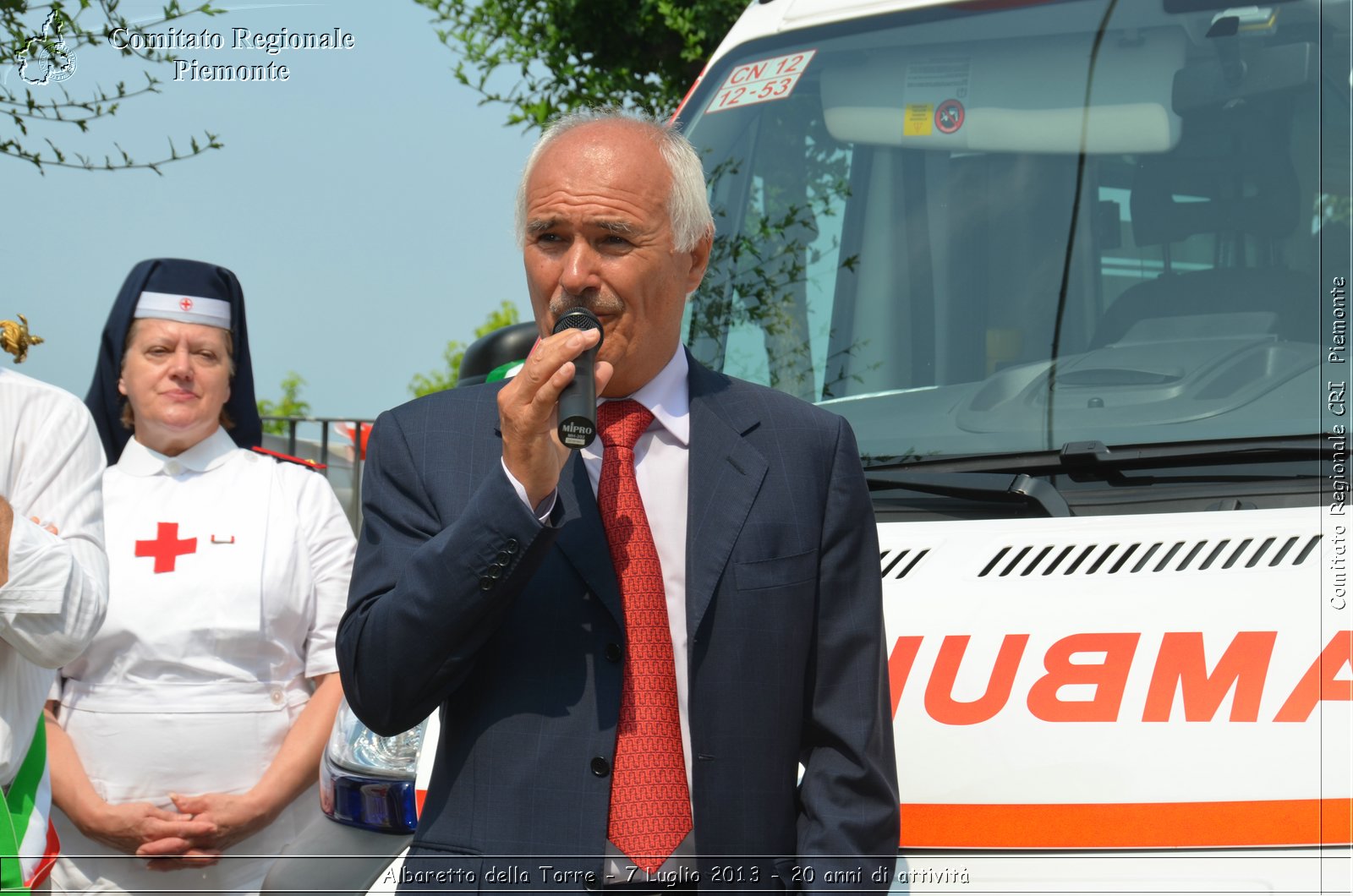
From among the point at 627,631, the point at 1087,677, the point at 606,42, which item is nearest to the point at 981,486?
the point at 1087,677

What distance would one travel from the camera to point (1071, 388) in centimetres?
302

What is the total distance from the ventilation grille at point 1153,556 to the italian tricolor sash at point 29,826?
1.87 m

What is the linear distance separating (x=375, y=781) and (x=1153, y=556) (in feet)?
5.12

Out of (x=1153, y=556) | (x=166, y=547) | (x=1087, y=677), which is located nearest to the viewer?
(x=1087, y=677)

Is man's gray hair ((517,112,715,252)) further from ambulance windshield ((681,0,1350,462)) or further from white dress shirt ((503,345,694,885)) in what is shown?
ambulance windshield ((681,0,1350,462))

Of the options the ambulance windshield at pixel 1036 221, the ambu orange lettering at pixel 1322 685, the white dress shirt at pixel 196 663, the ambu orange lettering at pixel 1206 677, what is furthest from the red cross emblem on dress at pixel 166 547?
the ambu orange lettering at pixel 1322 685

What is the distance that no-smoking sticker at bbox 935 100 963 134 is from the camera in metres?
3.57

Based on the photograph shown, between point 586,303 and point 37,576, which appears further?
point 37,576

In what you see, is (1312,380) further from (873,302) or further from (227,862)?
(227,862)

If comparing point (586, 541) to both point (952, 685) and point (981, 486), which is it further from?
point (981, 486)

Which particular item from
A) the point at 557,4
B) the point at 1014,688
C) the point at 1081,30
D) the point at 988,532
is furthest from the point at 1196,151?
the point at 557,4

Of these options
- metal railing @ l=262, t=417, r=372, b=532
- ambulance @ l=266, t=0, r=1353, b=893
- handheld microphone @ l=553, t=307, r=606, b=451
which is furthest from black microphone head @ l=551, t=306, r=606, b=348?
metal railing @ l=262, t=417, r=372, b=532

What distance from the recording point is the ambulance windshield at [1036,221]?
118 inches

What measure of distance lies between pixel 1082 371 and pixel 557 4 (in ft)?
17.0
